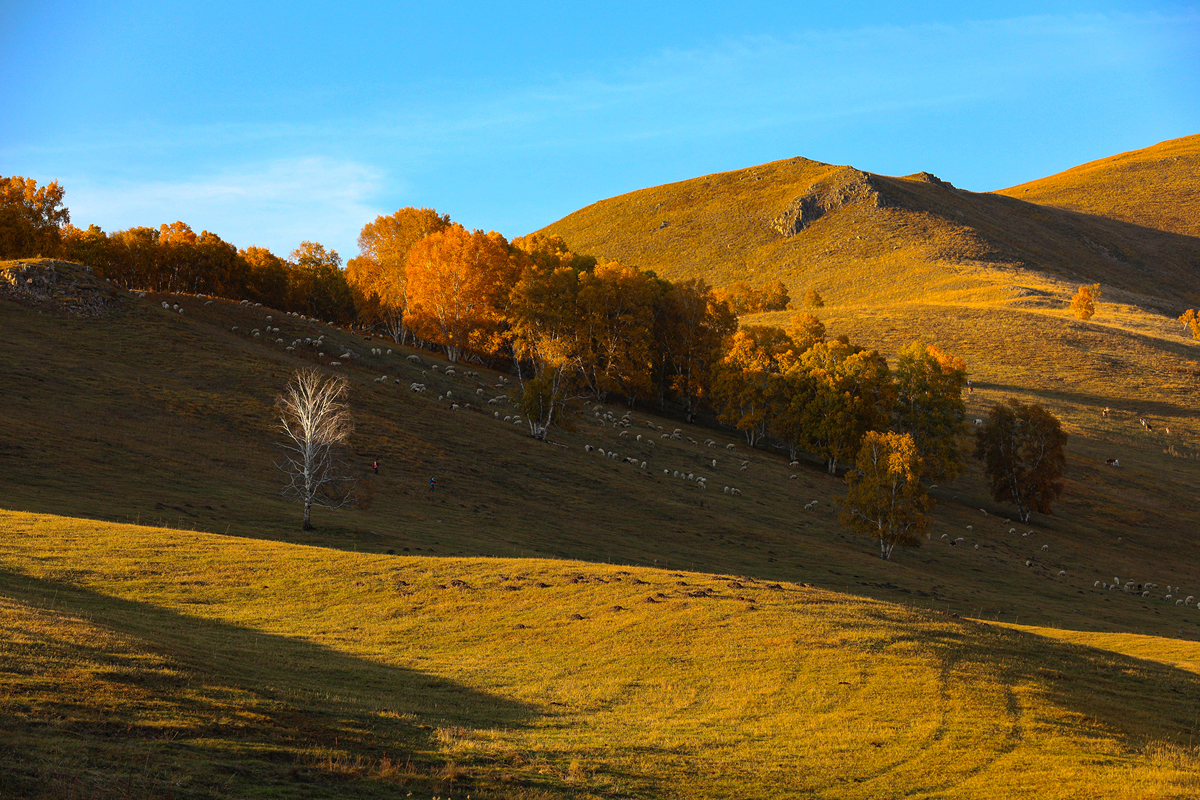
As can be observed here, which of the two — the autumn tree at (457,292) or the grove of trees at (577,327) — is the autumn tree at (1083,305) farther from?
the autumn tree at (457,292)

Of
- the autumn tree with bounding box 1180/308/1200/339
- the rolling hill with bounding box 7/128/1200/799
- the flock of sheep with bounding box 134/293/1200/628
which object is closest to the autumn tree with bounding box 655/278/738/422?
the flock of sheep with bounding box 134/293/1200/628

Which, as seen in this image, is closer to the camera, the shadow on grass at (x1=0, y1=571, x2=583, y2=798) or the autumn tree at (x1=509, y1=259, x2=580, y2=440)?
the shadow on grass at (x1=0, y1=571, x2=583, y2=798)

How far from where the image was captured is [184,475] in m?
45.7

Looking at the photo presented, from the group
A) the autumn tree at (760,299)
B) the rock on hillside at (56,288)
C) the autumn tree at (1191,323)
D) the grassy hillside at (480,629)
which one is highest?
the autumn tree at (760,299)

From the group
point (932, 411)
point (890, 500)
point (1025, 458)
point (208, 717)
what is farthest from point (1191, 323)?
point (208, 717)

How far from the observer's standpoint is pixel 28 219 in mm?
96562

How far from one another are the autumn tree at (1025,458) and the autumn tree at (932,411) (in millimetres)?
3611

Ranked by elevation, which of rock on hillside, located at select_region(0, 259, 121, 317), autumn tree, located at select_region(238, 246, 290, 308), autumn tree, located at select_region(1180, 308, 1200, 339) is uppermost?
autumn tree, located at select_region(1180, 308, 1200, 339)

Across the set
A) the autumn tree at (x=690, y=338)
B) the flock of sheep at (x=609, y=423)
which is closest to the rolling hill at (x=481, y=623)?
the flock of sheep at (x=609, y=423)

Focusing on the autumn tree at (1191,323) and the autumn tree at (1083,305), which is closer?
the autumn tree at (1083,305)

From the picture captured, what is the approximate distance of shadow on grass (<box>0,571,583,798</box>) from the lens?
11.0m

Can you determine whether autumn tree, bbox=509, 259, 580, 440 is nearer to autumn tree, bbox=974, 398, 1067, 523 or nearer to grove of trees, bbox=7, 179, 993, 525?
grove of trees, bbox=7, 179, 993, 525

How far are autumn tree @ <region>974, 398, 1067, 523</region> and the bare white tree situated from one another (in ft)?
218

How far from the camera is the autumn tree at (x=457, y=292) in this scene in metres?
103
